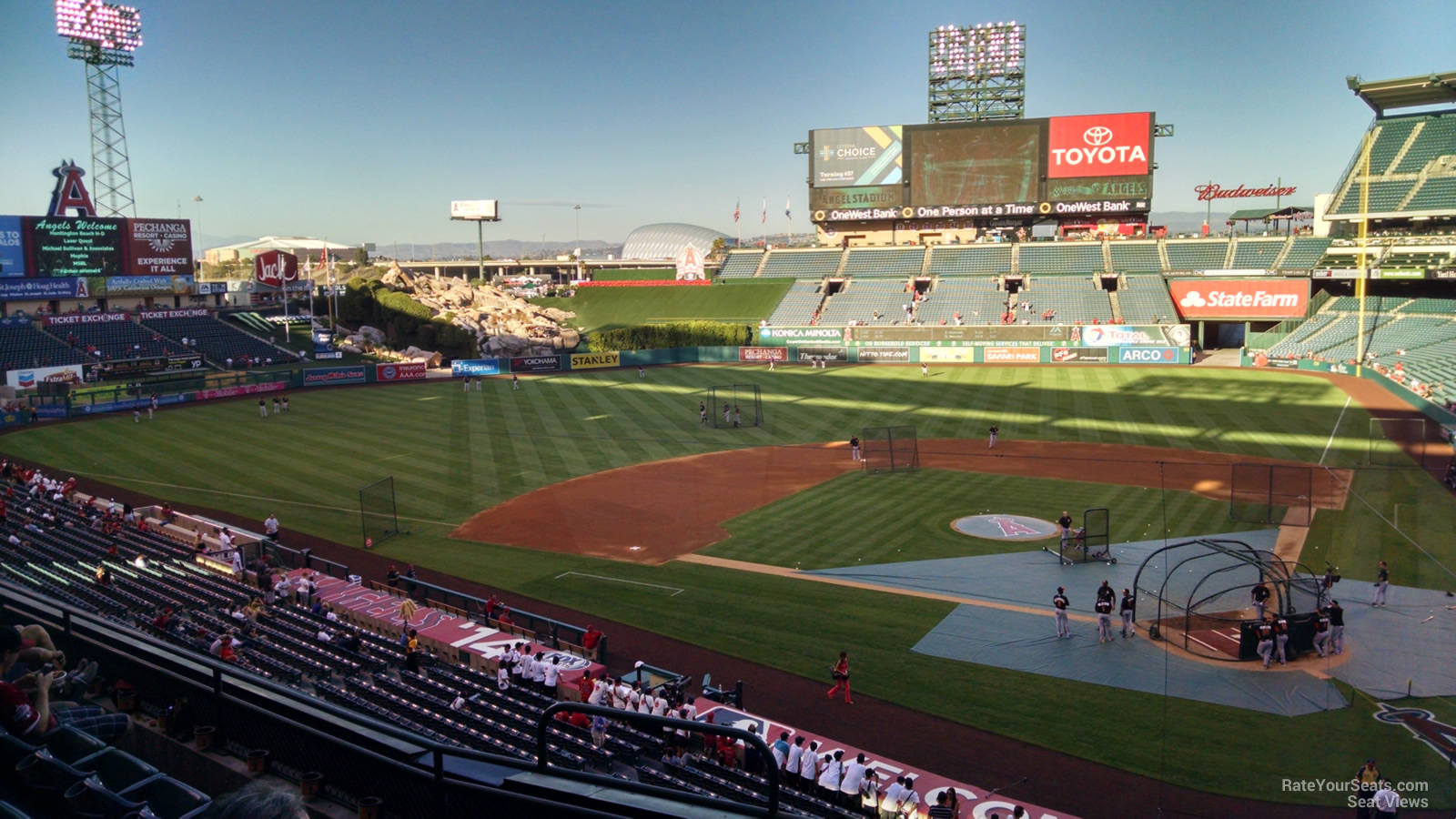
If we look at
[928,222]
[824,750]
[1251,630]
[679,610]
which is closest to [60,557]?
[679,610]

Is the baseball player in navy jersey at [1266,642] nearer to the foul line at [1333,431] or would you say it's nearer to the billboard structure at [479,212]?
the foul line at [1333,431]

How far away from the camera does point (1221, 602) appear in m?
21.4

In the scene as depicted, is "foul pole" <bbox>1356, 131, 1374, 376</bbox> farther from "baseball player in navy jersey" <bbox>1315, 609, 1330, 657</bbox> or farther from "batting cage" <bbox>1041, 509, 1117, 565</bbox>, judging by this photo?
"baseball player in navy jersey" <bbox>1315, 609, 1330, 657</bbox>

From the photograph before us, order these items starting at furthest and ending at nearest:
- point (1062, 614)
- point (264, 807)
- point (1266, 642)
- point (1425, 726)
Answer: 1. point (1062, 614)
2. point (1266, 642)
3. point (1425, 726)
4. point (264, 807)

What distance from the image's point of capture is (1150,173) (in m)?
73.8

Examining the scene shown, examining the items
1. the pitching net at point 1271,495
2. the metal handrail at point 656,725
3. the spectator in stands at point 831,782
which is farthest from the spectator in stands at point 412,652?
the pitching net at point 1271,495

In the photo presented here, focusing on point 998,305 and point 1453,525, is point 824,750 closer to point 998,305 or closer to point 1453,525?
point 1453,525

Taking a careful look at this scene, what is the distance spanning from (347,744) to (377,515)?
89.5 feet

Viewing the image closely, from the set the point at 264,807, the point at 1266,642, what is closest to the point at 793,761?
the point at 1266,642

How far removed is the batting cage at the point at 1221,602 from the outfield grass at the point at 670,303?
203 ft

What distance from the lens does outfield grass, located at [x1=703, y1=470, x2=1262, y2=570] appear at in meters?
26.3

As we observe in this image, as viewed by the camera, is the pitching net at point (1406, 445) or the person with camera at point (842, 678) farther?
the pitching net at point (1406, 445)

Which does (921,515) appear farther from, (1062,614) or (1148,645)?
A: (1148,645)

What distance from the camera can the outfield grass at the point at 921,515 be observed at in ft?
86.2
